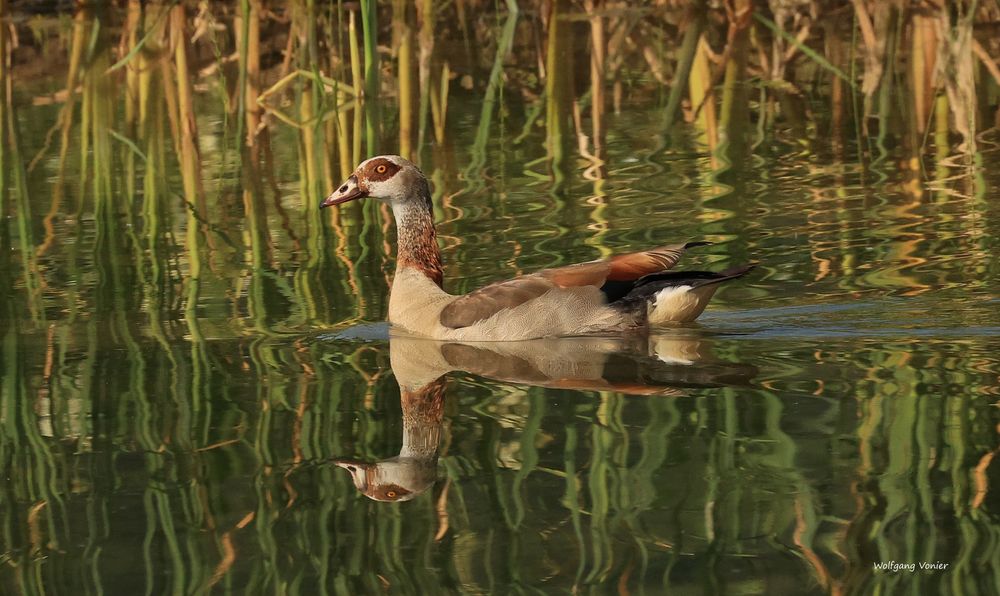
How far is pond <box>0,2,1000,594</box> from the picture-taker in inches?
200

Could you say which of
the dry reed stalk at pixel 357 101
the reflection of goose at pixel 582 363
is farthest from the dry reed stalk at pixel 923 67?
the reflection of goose at pixel 582 363

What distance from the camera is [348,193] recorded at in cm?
916

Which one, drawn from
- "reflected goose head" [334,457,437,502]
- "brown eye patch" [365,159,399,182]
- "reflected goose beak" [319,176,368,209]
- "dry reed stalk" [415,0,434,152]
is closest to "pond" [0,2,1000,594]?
"reflected goose head" [334,457,437,502]

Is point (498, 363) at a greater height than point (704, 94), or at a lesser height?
lesser

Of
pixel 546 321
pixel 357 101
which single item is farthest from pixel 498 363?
pixel 357 101

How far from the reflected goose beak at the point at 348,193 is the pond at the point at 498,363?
453mm

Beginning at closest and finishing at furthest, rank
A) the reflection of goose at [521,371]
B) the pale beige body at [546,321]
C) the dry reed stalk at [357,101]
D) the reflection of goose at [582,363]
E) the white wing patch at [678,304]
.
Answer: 1. the reflection of goose at [521,371]
2. the reflection of goose at [582,363]
3. the white wing patch at [678,304]
4. the pale beige body at [546,321]
5. the dry reed stalk at [357,101]

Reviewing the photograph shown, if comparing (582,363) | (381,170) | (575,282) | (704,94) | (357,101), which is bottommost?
(582,363)

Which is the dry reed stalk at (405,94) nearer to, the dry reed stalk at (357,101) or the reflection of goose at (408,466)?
the dry reed stalk at (357,101)

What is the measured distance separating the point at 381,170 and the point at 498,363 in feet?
6.42

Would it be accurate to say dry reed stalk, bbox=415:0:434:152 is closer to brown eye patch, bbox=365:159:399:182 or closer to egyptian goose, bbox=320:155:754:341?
brown eye patch, bbox=365:159:399:182

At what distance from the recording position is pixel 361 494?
562cm

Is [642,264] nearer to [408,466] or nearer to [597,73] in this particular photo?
[408,466]

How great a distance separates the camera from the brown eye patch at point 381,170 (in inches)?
363
